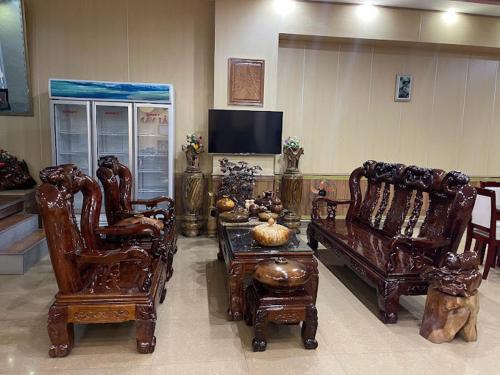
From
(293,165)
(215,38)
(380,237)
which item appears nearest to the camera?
(380,237)

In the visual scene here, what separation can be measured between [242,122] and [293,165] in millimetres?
950

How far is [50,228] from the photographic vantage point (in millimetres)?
1972

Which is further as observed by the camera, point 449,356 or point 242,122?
point 242,122

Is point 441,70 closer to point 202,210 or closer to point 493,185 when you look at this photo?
point 493,185

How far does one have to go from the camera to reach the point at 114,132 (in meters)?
4.72

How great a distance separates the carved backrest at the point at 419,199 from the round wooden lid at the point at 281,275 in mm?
1290

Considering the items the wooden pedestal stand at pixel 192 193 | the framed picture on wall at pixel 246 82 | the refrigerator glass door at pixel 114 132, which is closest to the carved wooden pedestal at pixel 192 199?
the wooden pedestal stand at pixel 192 193

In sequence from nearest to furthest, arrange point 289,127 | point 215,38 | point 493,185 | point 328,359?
point 328,359 < point 493,185 < point 215,38 < point 289,127

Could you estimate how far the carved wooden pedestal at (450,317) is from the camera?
231 cm

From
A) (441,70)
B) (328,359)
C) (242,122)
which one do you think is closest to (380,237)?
(328,359)

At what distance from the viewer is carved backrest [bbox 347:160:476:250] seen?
8.68 feet

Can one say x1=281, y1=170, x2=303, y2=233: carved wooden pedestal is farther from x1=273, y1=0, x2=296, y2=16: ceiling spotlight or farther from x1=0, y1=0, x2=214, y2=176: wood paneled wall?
x1=273, y1=0, x2=296, y2=16: ceiling spotlight

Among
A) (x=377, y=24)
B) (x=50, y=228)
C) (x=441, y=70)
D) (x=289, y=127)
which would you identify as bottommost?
(x=50, y=228)

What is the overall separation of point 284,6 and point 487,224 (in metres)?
3.59
